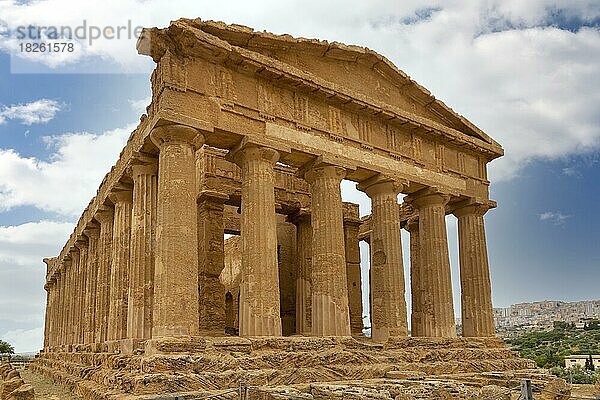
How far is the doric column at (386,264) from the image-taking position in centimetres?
1958

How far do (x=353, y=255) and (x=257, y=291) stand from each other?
41.1 ft

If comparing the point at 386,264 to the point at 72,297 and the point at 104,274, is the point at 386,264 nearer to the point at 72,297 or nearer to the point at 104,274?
the point at 104,274

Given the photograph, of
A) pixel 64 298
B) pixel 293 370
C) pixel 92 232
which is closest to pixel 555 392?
pixel 293 370

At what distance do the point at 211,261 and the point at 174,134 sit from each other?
23.3ft

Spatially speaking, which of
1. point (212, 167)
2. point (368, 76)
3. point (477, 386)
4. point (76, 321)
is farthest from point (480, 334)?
point (76, 321)

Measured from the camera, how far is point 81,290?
29656 mm

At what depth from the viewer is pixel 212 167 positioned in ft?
72.7

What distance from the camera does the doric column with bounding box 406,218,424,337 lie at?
23.0m

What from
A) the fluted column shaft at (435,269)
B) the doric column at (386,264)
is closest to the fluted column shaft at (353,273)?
the fluted column shaft at (435,269)

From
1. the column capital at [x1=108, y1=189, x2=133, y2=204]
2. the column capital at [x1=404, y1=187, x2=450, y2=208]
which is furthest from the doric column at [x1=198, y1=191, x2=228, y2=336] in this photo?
the column capital at [x1=404, y1=187, x2=450, y2=208]

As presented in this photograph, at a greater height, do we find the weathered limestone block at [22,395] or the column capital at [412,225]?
the column capital at [412,225]

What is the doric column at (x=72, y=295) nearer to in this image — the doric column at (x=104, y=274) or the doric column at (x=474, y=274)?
the doric column at (x=104, y=274)

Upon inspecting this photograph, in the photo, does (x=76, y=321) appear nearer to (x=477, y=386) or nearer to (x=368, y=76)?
(x=368, y=76)

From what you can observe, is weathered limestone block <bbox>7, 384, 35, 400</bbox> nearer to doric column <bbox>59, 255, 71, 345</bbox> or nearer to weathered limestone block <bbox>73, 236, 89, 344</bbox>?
weathered limestone block <bbox>73, 236, 89, 344</bbox>
